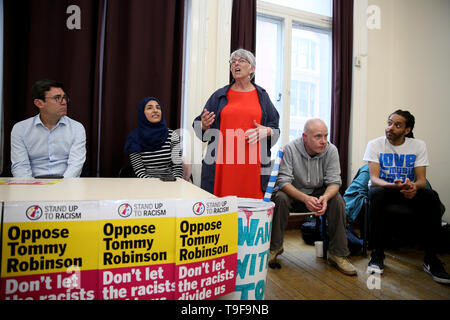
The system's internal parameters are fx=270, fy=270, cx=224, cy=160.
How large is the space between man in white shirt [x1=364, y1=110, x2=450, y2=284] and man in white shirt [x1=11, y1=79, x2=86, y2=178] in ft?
6.92

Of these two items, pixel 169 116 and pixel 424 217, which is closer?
pixel 424 217

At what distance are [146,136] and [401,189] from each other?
192 centimetres

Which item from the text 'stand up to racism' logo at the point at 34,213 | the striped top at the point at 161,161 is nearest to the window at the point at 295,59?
the striped top at the point at 161,161

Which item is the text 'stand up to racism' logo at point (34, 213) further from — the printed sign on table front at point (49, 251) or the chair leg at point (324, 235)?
the chair leg at point (324, 235)

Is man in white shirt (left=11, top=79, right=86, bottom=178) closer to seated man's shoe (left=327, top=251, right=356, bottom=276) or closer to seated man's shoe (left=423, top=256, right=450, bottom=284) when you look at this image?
seated man's shoe (left=327, top=251, right=356, bottom=276)

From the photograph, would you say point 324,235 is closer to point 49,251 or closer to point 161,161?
point 161,161

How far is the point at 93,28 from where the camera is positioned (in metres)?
2.26

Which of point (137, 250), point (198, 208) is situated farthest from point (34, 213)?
point (198, 208)

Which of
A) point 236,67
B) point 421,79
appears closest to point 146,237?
point 236,67

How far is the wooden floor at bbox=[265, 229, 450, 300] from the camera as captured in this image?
1.46 meters

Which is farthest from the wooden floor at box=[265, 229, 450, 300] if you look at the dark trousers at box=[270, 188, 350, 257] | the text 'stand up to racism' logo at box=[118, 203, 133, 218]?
the text 'stand up to racism' logo at box=[118, 203, 133, 218]

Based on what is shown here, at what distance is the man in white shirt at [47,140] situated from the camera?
176cm

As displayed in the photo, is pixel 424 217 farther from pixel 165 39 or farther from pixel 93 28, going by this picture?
→ pixel 93 28

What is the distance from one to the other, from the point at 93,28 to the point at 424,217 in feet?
9.79
